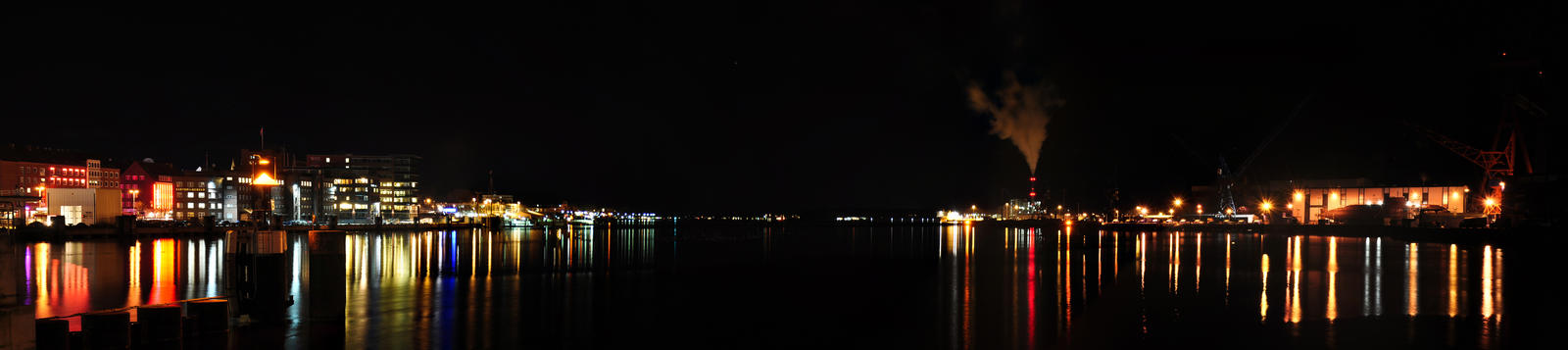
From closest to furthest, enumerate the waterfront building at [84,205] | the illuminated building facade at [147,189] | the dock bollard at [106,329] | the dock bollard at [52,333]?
the dock bollard at [52,333], the dock bollard at [106,329], the waterfront building at [84,205], the illuminated building facade at [147,189]

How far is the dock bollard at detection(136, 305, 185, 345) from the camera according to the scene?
34.8 feet

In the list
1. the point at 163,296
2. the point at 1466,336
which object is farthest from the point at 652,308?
the point at 1466,336

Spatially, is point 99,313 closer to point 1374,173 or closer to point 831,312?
point 831,312

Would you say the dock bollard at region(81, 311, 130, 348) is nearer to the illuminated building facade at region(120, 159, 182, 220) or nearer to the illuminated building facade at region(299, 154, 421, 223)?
the illuminated building facade at region(120, 159, 182, 220)

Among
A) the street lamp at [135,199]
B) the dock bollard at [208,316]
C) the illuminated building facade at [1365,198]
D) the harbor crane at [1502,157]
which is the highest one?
the harbor crane at [1502,157]

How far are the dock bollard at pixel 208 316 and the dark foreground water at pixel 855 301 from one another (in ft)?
1.01

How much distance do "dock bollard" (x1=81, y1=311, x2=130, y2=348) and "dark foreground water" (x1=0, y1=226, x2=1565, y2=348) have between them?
2.59 feet

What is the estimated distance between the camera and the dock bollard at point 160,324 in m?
10.6

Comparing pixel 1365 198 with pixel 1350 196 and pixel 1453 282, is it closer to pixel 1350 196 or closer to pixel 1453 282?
pixel 1350 196

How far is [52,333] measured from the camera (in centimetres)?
968

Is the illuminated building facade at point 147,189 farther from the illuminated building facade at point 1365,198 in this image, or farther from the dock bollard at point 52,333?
the illuminated building facade at point 1365,198

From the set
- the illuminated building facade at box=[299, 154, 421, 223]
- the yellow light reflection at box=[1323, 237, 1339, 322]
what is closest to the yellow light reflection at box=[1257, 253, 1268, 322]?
the yellow light reflection at box=[1323, 237, 1339, 322]

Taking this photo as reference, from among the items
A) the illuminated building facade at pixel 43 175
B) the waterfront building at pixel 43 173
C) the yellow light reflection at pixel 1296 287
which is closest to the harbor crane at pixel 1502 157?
the yellow light reflection at pixel 1296 287

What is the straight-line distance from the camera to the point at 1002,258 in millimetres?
29000
